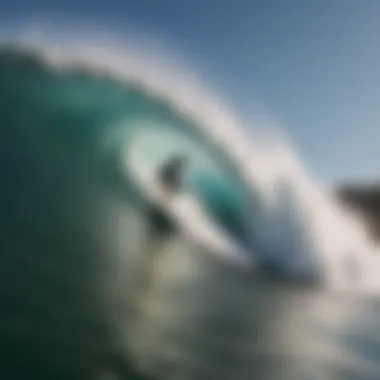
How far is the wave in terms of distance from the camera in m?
1.57

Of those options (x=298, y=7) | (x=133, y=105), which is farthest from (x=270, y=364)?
(x=298, y=7)

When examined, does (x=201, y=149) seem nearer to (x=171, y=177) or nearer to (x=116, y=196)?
(x=171, y=177)

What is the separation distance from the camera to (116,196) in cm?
157

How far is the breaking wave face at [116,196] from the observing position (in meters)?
1.52

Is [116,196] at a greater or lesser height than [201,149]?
lesser

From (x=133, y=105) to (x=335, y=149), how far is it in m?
0.40

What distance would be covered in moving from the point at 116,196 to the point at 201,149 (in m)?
0.19

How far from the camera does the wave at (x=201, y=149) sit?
61.7 inches

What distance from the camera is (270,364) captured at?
5.04 ft

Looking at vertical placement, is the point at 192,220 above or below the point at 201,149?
below

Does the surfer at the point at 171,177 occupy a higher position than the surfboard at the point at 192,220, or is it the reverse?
the surfer at the point at 171,177

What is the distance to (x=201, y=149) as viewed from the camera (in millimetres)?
1603

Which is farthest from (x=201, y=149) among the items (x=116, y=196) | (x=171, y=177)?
(x=116, y=196)

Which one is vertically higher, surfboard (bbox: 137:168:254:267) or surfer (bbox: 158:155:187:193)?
surfer (bbox: 158:155:187:193)
